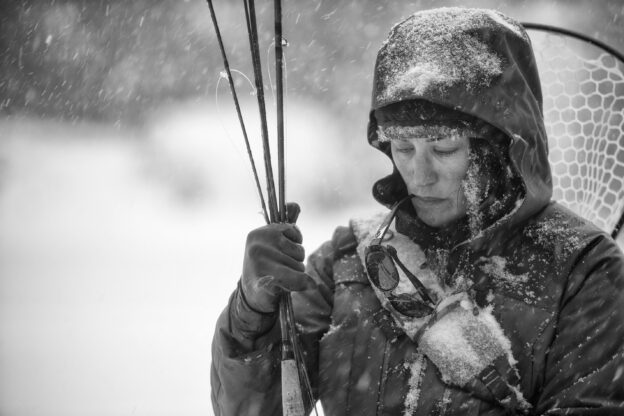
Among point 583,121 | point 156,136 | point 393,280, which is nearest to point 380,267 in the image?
point 393,280

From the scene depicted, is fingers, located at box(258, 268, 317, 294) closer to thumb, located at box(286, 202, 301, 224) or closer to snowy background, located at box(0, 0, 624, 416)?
thumb, located at box(286, 202, 301, 224)

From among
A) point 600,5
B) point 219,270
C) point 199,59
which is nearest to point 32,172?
point 199,59

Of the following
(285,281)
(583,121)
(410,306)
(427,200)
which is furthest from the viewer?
(583,121)

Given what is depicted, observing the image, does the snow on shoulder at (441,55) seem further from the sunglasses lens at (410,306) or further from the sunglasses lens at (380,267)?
the sunglasses lens at (410,306)

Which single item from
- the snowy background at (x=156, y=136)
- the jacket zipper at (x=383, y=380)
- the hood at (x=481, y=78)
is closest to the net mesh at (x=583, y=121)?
the hood at (x=481, y=78)

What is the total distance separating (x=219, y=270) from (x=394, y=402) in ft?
24.5

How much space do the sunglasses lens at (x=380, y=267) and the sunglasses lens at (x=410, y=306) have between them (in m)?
0.05

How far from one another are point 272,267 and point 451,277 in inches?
19.5

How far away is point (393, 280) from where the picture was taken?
1592mm

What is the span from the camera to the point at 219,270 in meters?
8.80

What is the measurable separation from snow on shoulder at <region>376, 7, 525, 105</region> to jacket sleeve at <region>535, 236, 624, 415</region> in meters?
0.56

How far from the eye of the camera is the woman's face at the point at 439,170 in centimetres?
166

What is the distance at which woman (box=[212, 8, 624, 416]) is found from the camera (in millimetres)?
1426

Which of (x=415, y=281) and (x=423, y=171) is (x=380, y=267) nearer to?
(x=415, y=281)
